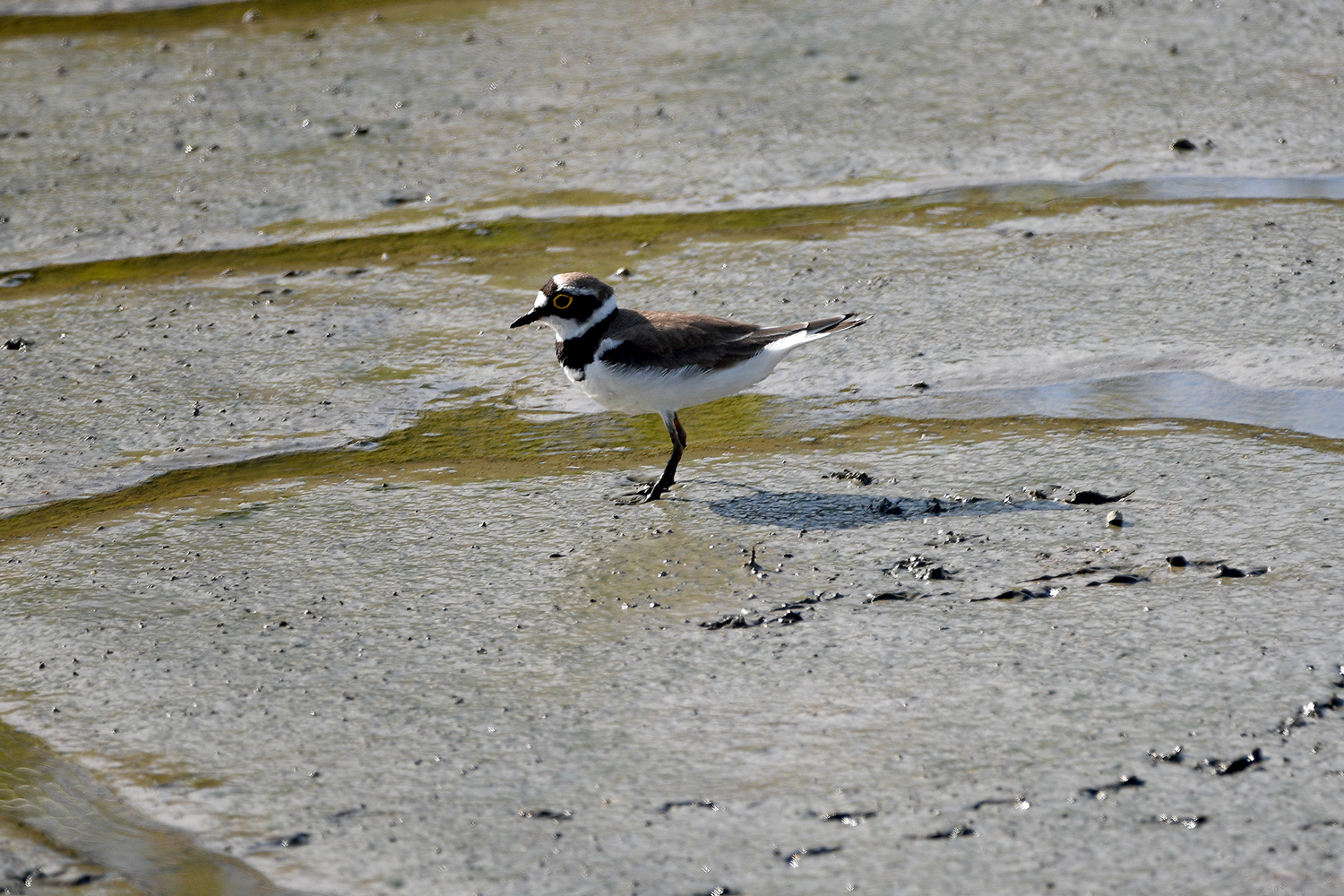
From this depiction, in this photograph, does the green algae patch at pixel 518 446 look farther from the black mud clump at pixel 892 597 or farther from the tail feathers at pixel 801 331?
the black mud clump at pixel 892 597

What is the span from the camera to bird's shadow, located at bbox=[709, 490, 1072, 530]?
13.4 ft

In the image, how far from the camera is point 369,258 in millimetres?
6133

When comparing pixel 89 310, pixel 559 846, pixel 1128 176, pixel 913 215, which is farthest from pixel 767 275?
pixel 559 846

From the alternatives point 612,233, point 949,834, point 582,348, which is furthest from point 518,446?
point 949,834

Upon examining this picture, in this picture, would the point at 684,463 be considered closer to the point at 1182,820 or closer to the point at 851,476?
the point at 851,476

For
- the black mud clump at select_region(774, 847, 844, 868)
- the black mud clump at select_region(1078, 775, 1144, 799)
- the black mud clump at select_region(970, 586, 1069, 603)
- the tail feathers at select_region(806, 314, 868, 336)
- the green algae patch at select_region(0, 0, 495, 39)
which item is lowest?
the black mud clump at select_region(774, 847, 844, 868)

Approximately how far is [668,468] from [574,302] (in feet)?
2.45

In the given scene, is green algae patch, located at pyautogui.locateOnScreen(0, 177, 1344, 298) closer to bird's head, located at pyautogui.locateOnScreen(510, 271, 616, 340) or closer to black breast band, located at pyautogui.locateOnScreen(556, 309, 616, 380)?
bird's head, located at pyautogui.locateOnScreen(510, 271, 616, 340)

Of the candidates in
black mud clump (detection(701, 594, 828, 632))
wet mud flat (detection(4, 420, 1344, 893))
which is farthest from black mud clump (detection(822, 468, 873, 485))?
black mud clump (detection(701, 594, 828, 632))

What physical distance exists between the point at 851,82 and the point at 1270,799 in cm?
511

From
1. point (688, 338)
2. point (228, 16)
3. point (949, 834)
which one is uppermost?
point (228, 16)

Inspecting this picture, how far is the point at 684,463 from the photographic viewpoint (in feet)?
15.5

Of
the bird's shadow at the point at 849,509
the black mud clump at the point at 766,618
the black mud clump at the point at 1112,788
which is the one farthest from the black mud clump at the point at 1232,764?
the bird's shadow at the point at 849,509

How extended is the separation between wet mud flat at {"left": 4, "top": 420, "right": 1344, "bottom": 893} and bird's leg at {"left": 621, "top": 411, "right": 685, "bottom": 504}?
0.06 m
